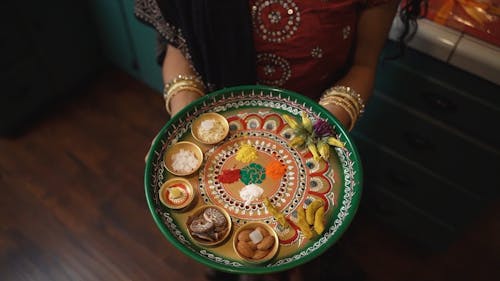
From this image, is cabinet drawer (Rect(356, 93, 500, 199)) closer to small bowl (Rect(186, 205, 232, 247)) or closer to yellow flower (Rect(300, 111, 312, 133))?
yellow flower (Rect(300, 111, 312, 133))

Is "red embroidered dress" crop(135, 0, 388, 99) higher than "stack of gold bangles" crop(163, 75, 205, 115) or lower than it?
higher

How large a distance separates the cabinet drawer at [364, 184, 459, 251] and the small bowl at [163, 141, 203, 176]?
898mm

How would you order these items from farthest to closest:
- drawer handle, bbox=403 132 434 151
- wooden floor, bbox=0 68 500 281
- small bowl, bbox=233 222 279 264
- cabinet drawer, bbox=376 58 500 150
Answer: wooden floor, bbox=0 68 500 281
drawer handle, bbox=403 132 434 151
cabinet drawer, bbox=376 58 500 150
small bowl, bbox=233 222 279 264

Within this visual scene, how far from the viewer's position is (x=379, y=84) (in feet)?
3.91

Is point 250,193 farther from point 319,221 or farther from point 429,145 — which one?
point 429,145

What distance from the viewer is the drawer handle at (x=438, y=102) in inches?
43.2

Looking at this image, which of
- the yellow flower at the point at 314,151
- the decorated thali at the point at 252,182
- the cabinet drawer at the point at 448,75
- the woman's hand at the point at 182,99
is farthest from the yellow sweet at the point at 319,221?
the cabinet drawer at the point at 448,75

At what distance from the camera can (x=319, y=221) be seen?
726 mm

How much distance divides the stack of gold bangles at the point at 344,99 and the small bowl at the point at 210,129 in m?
0.22

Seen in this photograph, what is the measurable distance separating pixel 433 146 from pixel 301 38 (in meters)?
0.62

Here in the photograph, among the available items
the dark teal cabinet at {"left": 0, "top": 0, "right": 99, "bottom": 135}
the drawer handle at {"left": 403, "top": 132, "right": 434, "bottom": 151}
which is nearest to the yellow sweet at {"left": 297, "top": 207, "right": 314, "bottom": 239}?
the drawer handle at {"left": 403, "top": 132, "right": 434, "bottom": 151}

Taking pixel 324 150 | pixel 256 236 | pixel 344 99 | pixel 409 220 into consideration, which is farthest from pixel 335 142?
pixel 409 220

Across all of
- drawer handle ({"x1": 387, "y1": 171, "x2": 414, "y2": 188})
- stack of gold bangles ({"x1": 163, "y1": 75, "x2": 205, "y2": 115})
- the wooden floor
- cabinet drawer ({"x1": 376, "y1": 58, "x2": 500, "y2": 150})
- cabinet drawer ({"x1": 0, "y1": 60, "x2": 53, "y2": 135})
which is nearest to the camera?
stack of gold bangles ({"x1": 163, "y1": 75, "x2": 205, "y2": 115})

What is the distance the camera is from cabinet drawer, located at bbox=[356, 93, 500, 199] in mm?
1157
